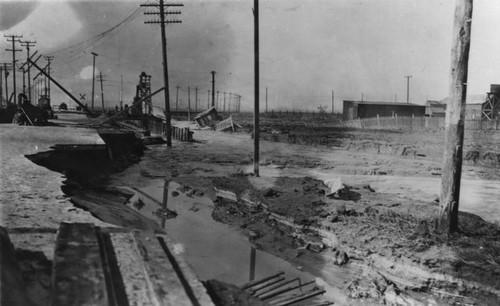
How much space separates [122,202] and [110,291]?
8625 mm

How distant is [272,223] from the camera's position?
9133mm

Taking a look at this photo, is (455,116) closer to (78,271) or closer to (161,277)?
(161,277)

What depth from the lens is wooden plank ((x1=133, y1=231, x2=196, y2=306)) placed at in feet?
9.13

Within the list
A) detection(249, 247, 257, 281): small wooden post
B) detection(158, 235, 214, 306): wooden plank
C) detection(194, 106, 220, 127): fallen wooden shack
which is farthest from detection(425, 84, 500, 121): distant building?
detection(158, 235, 214, 306): wooden plank

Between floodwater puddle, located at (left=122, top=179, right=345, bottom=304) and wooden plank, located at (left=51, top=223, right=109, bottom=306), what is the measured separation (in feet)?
2.64

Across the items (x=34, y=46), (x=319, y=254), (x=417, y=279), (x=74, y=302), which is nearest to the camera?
(x=74, y=302)

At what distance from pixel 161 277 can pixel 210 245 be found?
16.6ft

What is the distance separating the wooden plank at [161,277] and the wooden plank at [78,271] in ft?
1.12

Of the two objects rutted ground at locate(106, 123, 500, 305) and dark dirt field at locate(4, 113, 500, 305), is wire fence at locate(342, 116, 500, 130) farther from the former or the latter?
rutted ground at locate(106, 123, 500, 305)

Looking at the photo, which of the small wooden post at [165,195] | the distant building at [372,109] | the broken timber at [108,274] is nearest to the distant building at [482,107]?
the distant building at [372,109]

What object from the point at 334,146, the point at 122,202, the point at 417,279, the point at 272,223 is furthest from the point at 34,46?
the point at 417,279

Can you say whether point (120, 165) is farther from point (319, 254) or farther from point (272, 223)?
point (319, 254)

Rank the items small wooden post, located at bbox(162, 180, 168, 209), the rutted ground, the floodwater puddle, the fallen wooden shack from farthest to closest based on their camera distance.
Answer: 1. the fallen wooden shack
2. small wooden post, located at bbox(162, 180, 168, 209)
3. the floodwater puddle
4. the rutted ground

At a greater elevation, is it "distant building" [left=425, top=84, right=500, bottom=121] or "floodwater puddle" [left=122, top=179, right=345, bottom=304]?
"distant building" [left=425, top=84, right=500, bottom=121]
